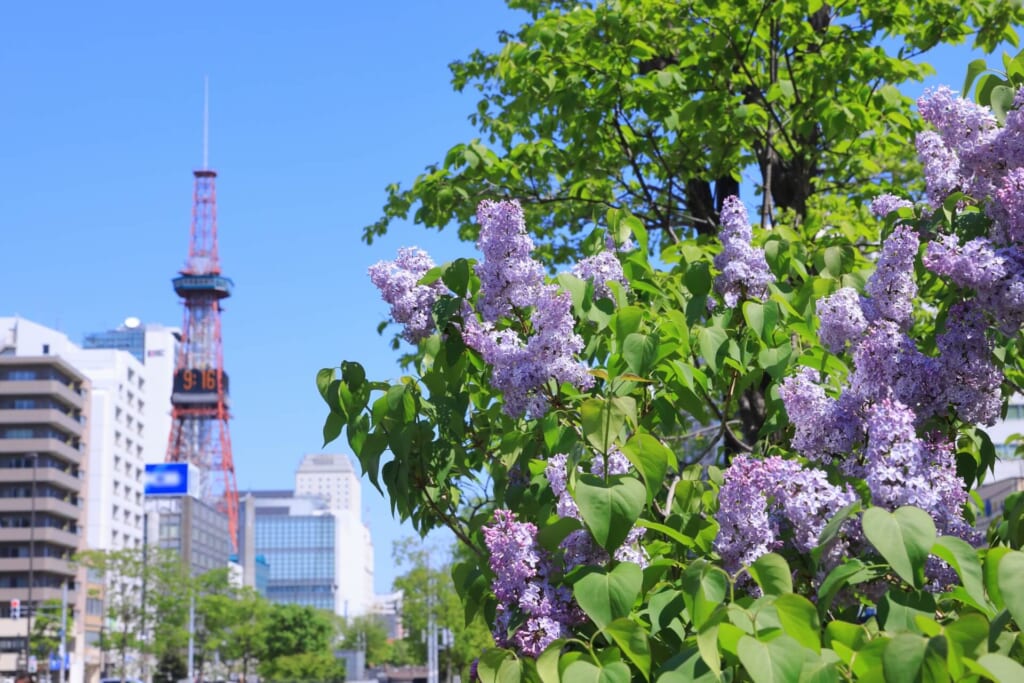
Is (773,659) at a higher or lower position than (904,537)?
lower

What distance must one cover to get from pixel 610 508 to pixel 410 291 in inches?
65.9

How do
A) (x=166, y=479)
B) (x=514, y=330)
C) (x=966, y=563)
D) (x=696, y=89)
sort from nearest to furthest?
(x=966, y=563)
(x=514, y=330)
(x=696, y=89)
(x=166, y=479)

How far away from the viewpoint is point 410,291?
470 cm

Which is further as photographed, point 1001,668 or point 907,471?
point 907,471

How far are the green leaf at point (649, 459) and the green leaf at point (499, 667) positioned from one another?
0.66 m

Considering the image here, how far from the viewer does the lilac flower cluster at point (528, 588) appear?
3.71 metres

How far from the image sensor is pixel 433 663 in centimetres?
7319

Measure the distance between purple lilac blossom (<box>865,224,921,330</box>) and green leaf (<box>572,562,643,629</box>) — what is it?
50.3 inches

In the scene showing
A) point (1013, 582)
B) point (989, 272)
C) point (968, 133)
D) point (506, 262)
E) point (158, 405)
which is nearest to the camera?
point (1013, 582)

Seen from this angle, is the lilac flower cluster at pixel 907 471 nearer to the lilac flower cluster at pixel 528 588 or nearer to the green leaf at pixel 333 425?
the lilac flower cluster at pixel 528 588

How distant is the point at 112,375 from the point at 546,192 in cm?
12041

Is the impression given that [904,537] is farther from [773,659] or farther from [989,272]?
[989,272]

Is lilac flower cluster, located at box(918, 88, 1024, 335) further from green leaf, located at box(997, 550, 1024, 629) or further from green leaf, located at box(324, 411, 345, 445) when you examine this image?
green leaf, located at box(324, 411, 345, 445)

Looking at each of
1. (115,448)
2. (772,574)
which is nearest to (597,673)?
(772,574)
